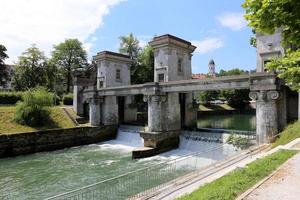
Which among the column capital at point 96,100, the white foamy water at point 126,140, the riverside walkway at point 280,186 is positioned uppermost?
the column capital at point 96,100

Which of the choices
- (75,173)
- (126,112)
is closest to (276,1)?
(75,173)

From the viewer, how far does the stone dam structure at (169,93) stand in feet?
49.6

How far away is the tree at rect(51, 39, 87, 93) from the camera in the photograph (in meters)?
48.6

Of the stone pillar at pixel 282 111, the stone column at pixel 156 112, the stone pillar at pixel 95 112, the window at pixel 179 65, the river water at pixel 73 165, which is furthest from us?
the stone pillar at pixel 95 112

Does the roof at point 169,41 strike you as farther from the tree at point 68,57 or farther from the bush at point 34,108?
the tree at point 68,57

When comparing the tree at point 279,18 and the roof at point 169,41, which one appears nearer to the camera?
the tree at point 279,18

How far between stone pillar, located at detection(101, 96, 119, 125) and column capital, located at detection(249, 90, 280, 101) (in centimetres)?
1657

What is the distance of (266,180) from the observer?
7312mm

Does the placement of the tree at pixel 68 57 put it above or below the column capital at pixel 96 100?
above

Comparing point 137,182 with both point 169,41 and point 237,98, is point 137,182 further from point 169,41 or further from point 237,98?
point 237,98

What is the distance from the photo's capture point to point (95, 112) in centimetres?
2778

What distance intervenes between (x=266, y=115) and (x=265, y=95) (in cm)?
116

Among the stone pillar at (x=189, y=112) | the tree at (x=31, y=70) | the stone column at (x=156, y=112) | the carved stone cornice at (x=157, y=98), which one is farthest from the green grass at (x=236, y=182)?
the tree at (x=31, y=70)

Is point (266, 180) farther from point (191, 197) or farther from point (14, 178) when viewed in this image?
point (14, 178)
